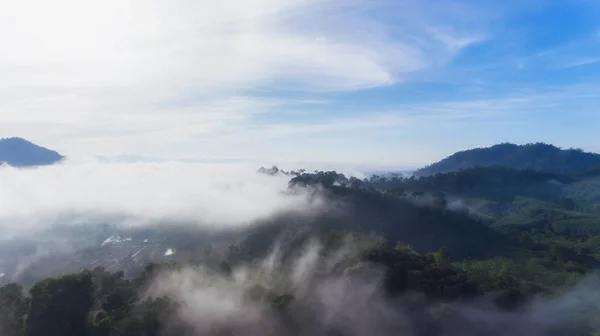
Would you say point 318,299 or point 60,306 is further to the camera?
point 318,299

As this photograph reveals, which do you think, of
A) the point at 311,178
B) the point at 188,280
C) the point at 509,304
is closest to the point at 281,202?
the point at 311,178

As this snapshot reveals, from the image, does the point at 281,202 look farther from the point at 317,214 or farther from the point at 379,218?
the point at 379,218

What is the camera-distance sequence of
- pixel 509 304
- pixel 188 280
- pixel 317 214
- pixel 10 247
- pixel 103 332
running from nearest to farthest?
pixel 103 332, pixel 509 304, pixel 188 280, pixel 317 214, pixel 10 247

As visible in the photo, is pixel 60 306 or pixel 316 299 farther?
pixel 316 299

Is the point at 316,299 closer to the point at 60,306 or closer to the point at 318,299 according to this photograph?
the point at 318,299

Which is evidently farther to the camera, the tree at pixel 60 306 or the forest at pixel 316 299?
the forest at pixel 316 299

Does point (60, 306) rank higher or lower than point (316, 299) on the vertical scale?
lower

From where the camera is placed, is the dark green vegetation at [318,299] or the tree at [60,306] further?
the dark green vegetation at [318,299]

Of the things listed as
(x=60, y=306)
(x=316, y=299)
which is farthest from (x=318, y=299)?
(x=60, y=306)

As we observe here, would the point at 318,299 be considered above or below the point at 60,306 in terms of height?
above

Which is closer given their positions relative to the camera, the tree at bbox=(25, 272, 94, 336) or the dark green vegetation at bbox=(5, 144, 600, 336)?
the tree at bbox=(25, 272, 94, 336)

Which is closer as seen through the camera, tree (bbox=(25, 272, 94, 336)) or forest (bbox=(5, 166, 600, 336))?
tree (bbox=(25, 272, 94, 336))
